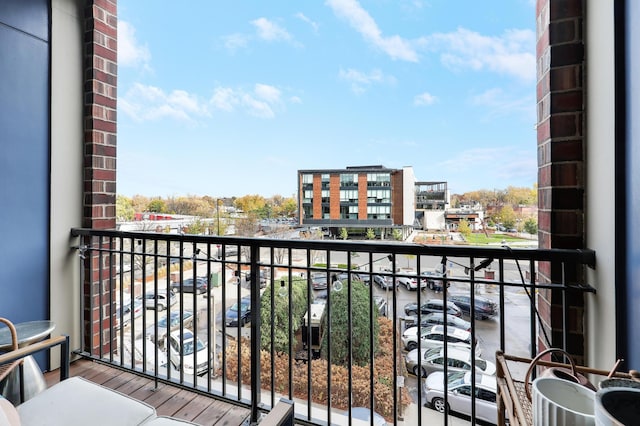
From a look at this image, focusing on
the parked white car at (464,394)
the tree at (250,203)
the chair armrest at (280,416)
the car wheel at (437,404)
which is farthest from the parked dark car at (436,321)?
the tree at (250,203)

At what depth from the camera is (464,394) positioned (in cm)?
213

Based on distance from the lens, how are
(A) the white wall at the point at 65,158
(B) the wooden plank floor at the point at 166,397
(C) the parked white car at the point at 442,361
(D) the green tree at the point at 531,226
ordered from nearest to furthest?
(D) the green tree at the point at 531,226 → (B) the wooden plank floor at the point at 166,397 → (C) the parked white car at the point at 442,361 → (A) the white wall at the point at 65,158

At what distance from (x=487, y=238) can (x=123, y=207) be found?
2524mm

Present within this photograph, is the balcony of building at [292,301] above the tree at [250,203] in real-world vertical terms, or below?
below

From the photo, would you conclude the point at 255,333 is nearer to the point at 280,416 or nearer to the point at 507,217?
the point at 280,416

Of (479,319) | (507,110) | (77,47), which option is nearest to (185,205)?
(77,47)

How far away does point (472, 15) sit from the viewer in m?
3.00

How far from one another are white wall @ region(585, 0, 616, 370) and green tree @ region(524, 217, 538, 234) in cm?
22

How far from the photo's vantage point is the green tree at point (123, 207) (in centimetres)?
235

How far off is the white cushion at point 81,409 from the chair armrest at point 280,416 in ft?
1.79

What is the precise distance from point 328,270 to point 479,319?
36.9 inches

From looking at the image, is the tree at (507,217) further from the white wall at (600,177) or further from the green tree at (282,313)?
the green tree at (282,313)

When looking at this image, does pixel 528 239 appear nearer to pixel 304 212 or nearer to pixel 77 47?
pixel 304 212

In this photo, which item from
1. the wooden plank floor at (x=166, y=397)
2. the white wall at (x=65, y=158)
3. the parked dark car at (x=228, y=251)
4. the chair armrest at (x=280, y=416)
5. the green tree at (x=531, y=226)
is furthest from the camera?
the white wall at (x=65, y=158)
